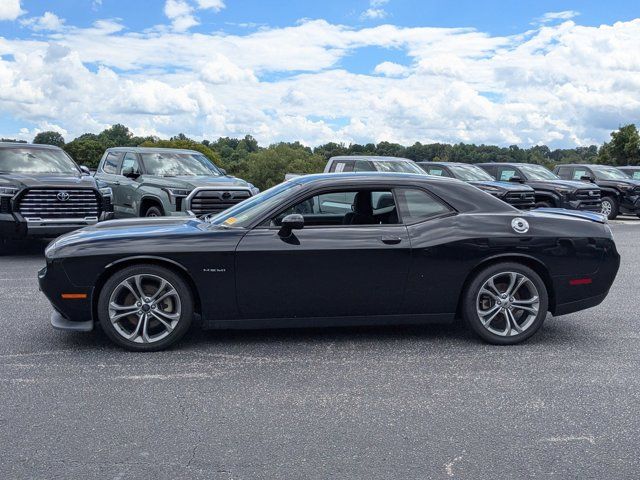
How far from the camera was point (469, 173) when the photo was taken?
60.8 ft

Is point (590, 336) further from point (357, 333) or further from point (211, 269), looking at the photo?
point (211, 269)

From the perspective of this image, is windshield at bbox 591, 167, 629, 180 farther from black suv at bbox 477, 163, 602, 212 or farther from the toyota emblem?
the toyota emblem

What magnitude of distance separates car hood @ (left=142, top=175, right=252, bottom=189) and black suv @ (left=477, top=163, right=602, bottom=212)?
8.45 m

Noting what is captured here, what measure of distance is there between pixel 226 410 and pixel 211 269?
1.47 m

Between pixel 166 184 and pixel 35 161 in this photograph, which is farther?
pixel 166 184

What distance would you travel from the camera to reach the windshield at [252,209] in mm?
5766

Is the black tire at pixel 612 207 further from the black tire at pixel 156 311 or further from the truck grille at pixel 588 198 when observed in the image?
the black tire at pixel 156 311

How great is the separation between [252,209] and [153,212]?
7.97 metres

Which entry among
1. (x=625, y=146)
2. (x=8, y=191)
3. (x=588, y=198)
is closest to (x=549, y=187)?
(x=588, y=198)

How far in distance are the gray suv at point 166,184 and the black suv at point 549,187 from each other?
8.35 metres

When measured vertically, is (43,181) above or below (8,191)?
above

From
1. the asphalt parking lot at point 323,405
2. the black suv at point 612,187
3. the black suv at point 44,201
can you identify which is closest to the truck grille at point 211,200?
the black suv at point 44,201

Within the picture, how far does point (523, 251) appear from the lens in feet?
19.1

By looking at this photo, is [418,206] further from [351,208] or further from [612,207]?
[612,207]
